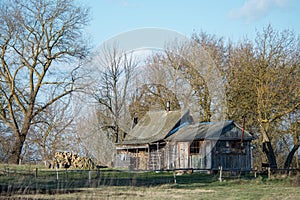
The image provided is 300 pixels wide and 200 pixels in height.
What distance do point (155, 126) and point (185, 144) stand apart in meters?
4.81

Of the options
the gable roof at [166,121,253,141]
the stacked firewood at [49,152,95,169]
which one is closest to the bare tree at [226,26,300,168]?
the gable roof at [166,121,253,141]

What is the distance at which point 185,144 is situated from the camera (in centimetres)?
2975

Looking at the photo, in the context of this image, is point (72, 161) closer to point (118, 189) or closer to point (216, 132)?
point (216, 132)

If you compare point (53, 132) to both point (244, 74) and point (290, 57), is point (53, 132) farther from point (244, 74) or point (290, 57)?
point (290, 57)

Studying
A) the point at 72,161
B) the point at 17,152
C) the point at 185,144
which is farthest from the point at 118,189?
the point at 17,152

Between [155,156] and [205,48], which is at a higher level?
[205,48]

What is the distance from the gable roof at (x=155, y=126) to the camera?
32.2 metres

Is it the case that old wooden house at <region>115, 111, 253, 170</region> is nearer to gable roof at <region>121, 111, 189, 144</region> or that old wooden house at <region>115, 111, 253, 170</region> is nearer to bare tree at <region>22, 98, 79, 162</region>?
gable roof at <region>121, 111, 189, 144</region>

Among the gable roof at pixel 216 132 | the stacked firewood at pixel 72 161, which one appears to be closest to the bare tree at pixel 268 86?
the gable roof at pixel 216 132

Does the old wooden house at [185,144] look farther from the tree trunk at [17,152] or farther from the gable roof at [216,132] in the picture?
the tree trunk at [17,152]

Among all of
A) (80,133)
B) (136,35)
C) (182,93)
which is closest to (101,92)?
(80,133)

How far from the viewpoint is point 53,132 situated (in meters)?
39.2

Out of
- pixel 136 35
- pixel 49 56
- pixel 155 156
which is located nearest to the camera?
pixel 136 35

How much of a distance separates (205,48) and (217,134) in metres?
9.01
